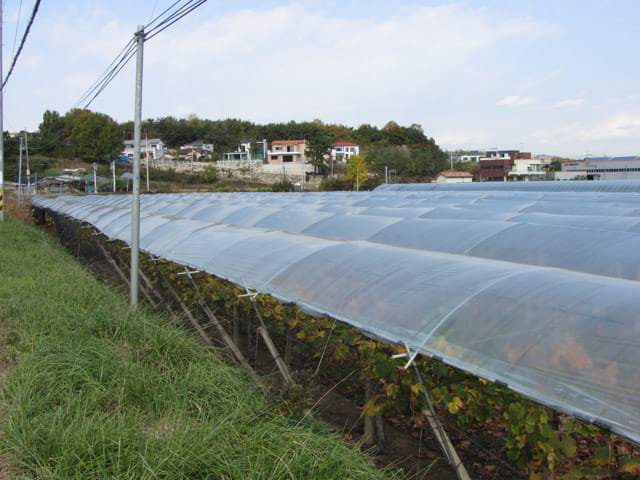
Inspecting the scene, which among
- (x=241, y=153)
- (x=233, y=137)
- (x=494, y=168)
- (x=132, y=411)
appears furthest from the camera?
(x=233, y=137)

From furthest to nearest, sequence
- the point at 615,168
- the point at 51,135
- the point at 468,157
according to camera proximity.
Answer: the point at 468,157, the point at 51,135, the point at 615,168

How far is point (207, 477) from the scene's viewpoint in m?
2.87

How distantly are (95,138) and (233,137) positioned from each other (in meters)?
24.0

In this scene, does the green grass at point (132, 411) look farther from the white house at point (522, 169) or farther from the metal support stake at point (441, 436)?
the white house at point (522, 169)

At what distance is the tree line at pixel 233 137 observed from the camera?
2714 inches

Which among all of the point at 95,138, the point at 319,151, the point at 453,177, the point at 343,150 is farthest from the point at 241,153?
the point at 453,177

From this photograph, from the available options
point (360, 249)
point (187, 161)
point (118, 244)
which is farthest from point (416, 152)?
point (360, 249)

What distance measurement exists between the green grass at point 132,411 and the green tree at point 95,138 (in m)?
73.2

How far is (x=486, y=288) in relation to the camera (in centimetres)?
400

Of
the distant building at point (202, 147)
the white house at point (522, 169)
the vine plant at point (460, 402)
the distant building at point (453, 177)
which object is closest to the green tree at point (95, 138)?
the distant building at point (202, 147)

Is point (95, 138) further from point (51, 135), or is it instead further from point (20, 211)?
point (20, 211)

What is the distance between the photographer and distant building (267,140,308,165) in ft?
259

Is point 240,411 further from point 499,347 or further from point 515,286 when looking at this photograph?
point 515,286

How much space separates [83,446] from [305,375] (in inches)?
68.5
